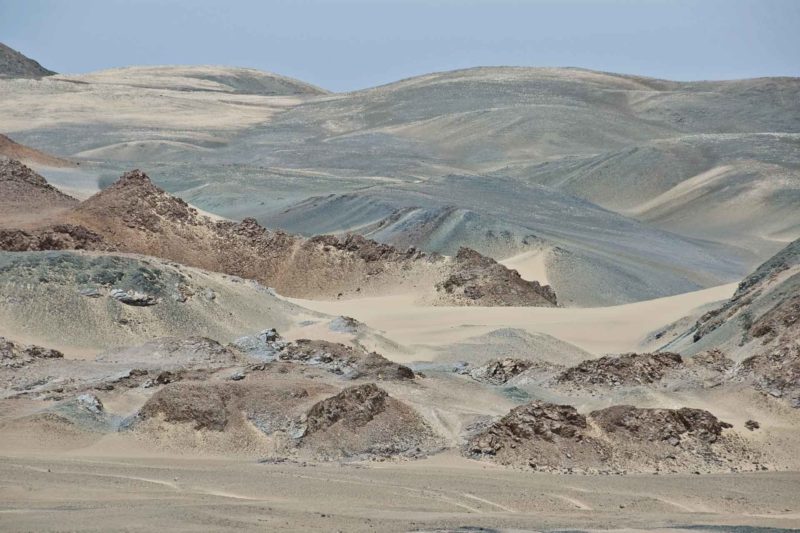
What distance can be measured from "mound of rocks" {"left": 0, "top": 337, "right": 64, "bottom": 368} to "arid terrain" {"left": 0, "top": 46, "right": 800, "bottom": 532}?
57mm

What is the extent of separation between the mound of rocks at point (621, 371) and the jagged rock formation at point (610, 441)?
309 centimetres

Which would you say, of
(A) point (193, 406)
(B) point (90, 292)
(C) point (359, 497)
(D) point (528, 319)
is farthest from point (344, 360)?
(D) point (528, 319)

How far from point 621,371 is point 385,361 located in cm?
343

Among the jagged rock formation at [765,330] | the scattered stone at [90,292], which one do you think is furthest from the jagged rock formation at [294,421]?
the scattered stone at [90,292]

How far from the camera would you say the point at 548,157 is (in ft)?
299

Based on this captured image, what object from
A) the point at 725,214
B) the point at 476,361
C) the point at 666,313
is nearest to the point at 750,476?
the point at 476,361

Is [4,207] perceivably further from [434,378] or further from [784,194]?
[784,194]

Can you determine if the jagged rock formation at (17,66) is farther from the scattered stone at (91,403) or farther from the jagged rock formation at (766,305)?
the scattered stone at (91,403)

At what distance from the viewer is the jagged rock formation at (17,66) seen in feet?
446

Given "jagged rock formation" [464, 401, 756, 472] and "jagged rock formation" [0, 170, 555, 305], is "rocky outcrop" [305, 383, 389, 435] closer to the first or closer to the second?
"jagged rock formation" [464, 401, 756, 472]

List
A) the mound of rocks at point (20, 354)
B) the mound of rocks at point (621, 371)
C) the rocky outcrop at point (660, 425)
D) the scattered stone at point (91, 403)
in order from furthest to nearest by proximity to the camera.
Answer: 1. the mound of rocks at point (20, 354)
2. the mound of rocks at point (621, 371)
3. the scattered stone at point (91, 403)
4. the rocky outcrop at point (660, 425)

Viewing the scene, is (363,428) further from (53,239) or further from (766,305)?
(53,239)

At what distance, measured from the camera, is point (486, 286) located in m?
38.0

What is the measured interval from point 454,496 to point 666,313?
20032 mm
